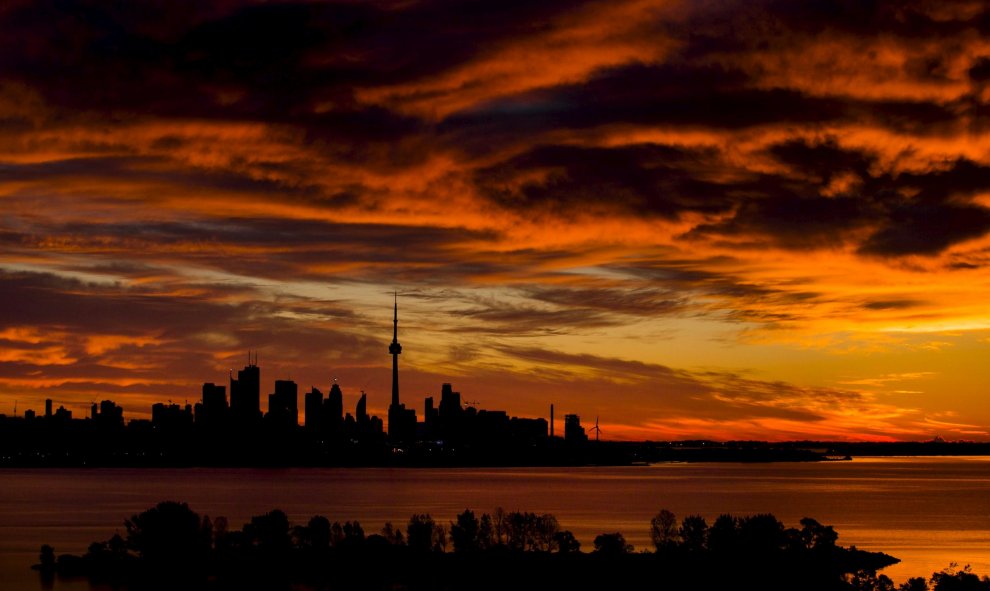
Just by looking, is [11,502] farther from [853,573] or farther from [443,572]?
[853,573]

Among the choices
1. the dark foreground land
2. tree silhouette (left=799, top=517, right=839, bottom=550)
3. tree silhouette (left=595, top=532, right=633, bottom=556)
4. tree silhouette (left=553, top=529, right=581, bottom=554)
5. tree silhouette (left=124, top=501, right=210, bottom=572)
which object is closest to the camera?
the dark foreground land

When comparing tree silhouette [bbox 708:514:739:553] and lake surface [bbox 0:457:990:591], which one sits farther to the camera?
lake surface [bbox 0:457:990:591]

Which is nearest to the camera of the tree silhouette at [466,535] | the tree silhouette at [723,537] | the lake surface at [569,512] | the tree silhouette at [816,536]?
the tree silhouette at [723,537]

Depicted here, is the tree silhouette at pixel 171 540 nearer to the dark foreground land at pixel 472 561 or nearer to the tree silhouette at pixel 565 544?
the dark foreground land at pixel 472 561

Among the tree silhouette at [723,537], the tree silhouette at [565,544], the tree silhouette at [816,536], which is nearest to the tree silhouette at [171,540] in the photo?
the tree silhouette at [565,544]

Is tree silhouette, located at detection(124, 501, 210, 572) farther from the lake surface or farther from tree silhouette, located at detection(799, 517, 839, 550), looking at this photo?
tree silhouette, located at detection(799, 517, 839, 550)

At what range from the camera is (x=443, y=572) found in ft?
229

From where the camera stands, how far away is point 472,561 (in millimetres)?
70875

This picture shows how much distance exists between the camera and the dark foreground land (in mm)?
64375

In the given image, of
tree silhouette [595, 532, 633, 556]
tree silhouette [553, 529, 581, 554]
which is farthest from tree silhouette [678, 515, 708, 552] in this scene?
tree silhouette [553, 529, 581, 554]

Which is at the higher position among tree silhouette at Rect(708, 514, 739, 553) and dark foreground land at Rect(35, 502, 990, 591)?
tree silhouette at Rect(708, 514, 739, 553)

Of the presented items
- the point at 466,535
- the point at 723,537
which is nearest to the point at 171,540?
the point at 466,535

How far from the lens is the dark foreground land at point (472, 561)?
6438 cm

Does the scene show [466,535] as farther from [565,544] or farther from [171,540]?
[171,540]
